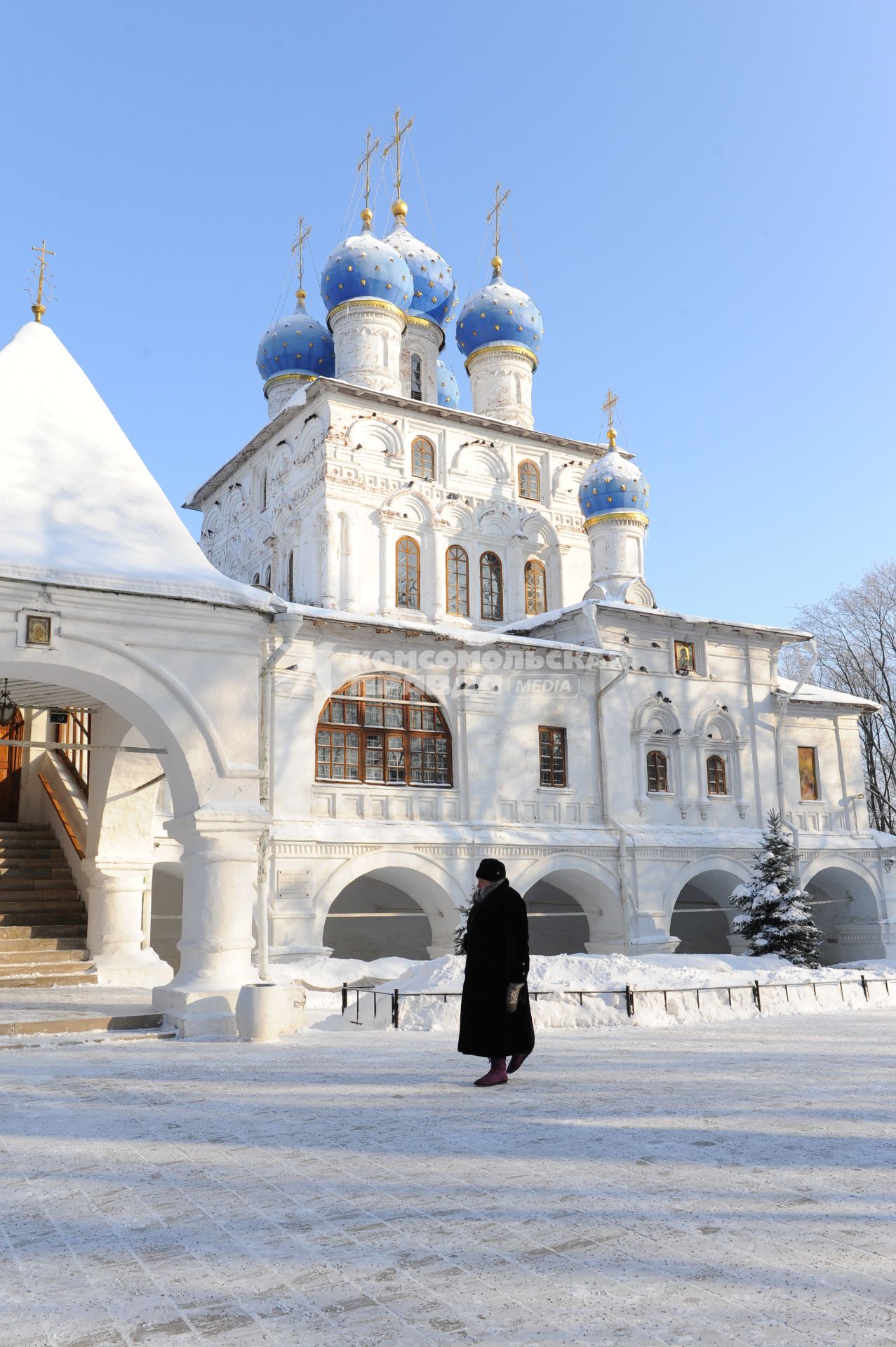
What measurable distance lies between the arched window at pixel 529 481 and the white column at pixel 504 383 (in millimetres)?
1092

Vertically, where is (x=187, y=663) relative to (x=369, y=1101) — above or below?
above

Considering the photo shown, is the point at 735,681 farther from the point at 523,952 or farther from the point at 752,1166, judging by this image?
the point at 752,1166

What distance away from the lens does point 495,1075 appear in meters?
6.00

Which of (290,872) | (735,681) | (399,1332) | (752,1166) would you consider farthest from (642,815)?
(399,1332)

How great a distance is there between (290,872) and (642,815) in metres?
7.45

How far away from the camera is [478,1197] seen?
3.77m

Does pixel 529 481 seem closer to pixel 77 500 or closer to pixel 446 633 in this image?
pixel 446 633

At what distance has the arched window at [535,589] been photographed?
26.5m

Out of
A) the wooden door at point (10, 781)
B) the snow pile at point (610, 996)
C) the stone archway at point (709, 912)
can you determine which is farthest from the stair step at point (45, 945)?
the stone archway at point (709, 912)

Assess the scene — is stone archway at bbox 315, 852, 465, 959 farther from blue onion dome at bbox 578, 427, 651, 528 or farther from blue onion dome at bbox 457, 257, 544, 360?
blue onion dome at bbox 457, 257, 544, 360

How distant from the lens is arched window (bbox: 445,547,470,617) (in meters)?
25.4

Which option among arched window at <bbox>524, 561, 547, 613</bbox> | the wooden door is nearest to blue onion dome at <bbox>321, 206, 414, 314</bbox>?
arched window at <bbox>524, 561, 547, 613</bbox>

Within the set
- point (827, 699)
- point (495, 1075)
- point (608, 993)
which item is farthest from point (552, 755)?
A: point (495, 1075)

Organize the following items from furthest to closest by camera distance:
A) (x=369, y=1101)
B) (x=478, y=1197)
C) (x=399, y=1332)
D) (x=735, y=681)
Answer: (x=735, y=681) → (x=369, y=1101) → (x=478, y=1197) → (x=399, y=1332)
